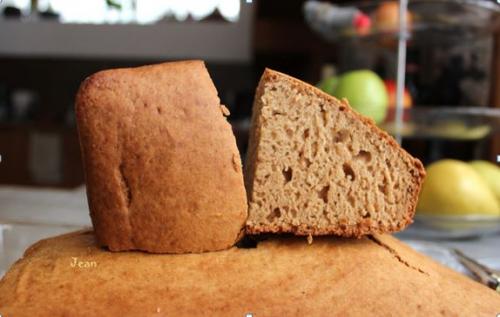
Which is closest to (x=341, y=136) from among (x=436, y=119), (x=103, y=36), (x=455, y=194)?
(x=103, y=36)

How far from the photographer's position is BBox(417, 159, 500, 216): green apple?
94 cm

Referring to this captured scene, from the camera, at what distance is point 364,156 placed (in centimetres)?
49

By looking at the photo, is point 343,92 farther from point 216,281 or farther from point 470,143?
point 216,281

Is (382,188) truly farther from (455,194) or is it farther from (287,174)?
(455,194)

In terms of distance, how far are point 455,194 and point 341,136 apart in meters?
0.54

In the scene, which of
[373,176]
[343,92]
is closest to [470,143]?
[343,92]

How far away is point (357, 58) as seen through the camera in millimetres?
2182

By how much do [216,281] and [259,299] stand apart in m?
0.04

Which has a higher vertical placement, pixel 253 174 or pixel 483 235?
pixel 253 174

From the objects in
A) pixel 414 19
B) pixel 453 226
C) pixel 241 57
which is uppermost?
pixel 414 19

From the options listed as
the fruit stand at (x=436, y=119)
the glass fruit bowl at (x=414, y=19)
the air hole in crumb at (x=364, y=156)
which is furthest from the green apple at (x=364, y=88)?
the air hole in crumb at (x=364, y=156)

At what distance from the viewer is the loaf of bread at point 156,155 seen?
456 mm

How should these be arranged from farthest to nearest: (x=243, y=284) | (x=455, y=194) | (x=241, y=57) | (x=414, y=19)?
(x=241, y=57) → (x=414, y=19) → (x=455, y=194) → (x=243, y=284)

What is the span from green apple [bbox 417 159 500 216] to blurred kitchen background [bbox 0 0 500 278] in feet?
0.06
